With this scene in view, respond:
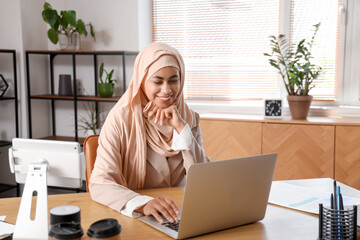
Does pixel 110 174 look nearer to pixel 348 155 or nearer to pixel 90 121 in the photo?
pixel 348 155

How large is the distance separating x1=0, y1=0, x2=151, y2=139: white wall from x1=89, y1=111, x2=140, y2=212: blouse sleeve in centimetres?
207

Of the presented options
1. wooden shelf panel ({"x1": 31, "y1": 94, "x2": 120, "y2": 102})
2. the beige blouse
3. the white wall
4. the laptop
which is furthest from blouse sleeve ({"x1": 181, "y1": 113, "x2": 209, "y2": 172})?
the white wall

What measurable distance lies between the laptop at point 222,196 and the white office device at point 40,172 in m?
0.31

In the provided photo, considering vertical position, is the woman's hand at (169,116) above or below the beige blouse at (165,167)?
above

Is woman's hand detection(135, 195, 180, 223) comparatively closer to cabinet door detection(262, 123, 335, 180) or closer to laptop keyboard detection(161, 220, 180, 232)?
laptop keyboard detection(161, 220, 180, 232)

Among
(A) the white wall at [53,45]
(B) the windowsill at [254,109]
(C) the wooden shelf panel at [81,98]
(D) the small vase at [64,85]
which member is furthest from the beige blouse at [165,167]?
(D) the small vase at [64,85]

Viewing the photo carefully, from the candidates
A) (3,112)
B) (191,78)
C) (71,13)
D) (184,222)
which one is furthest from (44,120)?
(184,222)

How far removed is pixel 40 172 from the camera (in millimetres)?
1072

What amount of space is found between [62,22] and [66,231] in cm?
291

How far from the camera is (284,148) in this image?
3.05m

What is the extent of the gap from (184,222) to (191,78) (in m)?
2.77

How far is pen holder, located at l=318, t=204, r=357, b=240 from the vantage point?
1.10m

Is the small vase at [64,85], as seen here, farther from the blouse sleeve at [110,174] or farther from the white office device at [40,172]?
the white office device at [40,172]

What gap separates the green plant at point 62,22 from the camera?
3.49 metres
